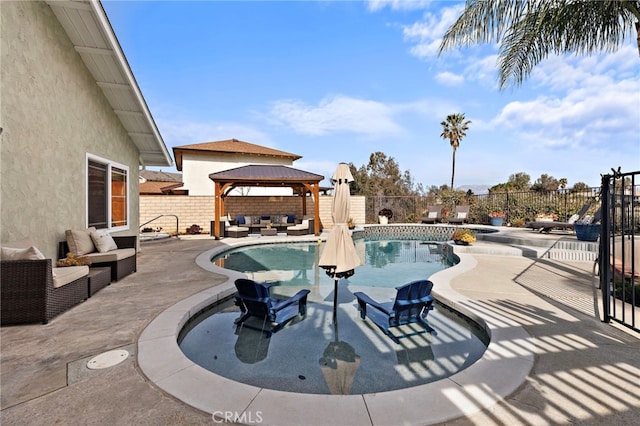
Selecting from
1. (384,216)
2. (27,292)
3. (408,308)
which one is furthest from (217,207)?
(408,308)

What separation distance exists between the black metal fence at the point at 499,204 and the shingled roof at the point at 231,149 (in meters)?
8.77

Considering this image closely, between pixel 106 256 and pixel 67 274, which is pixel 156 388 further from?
pixel 106 256

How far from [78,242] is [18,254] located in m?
1.92

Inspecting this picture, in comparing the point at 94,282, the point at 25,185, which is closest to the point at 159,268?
the point at 94,282

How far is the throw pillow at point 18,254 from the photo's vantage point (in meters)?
4.16

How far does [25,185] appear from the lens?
5.05 metres

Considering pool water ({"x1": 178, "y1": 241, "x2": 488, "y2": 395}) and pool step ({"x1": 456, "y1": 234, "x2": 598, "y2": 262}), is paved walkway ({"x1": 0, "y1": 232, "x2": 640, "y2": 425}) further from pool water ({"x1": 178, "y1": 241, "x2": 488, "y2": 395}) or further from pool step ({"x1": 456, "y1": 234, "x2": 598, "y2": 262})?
pool step ({"x1": 456, "y1": 234, "x2": 598, "y2": 262})

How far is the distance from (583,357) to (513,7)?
6.83 m

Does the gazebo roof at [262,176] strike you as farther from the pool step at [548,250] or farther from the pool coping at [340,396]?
the pool coping at [340,396]

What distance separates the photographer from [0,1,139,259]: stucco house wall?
474cm

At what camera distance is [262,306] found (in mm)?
4316

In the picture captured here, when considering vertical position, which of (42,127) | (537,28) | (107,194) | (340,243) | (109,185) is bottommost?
(340,243)

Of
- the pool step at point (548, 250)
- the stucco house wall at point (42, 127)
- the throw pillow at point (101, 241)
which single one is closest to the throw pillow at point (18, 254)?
the stucco house wall at point (42, 127)

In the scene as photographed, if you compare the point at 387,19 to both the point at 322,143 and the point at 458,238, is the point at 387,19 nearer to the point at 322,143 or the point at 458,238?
the point at 458,238
